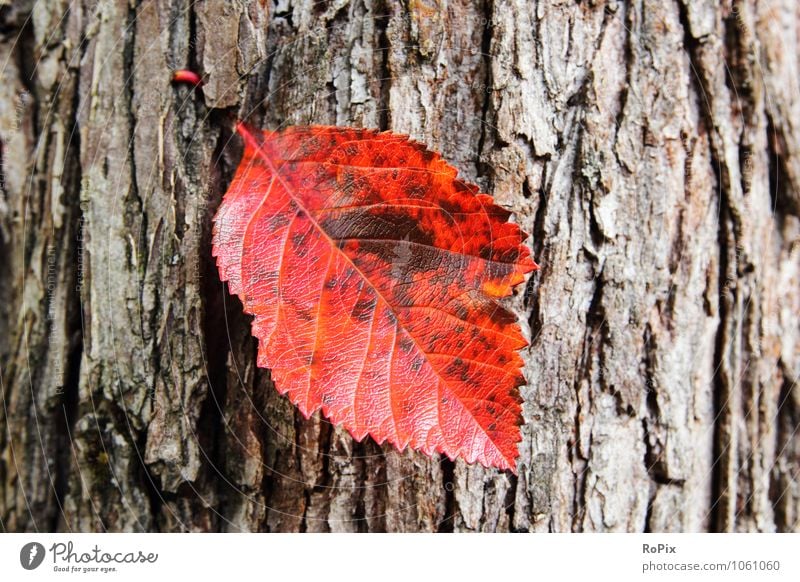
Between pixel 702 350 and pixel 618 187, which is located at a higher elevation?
pixel 618 187

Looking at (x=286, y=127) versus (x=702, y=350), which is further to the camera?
(x=702, y=350)

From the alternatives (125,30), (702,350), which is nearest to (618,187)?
(702,350)

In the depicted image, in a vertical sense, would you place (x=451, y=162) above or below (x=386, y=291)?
above

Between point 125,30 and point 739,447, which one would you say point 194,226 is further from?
point 739,447
